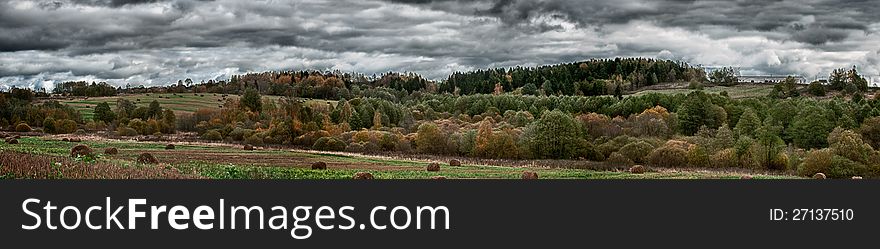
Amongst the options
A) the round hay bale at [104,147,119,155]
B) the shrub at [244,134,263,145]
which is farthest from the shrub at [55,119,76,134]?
the shrub at [244,134,263,145]

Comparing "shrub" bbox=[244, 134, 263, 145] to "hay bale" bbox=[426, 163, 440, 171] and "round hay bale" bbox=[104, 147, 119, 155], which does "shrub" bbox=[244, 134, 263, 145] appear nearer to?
"round hay bale" bbox=[104, 147, 119, 155]

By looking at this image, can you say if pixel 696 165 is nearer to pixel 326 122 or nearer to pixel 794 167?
pixel 794 167

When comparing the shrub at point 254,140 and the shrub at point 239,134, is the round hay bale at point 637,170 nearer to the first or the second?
the shrub at point 254,140

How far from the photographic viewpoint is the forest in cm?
3709

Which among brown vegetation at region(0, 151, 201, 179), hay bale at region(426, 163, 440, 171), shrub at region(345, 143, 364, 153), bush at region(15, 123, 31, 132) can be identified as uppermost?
bush at region(15, 123, 31, 132)

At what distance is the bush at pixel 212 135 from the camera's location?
3582 centimetres

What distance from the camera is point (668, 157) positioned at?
A: 157 feet

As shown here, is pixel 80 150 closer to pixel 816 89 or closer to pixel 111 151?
pixel 111 151

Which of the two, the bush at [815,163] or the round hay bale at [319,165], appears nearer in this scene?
the round hay bale at [319,165]

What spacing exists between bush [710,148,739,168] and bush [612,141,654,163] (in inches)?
147

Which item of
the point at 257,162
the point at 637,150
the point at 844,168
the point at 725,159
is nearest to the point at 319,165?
the point at 257,162

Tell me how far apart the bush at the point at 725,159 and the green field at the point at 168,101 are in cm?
2575

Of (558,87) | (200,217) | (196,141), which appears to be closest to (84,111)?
(196,141)

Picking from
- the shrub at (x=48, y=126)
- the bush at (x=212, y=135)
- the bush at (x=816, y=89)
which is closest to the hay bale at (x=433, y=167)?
the bush at (x=212, y=135)
